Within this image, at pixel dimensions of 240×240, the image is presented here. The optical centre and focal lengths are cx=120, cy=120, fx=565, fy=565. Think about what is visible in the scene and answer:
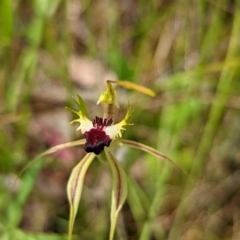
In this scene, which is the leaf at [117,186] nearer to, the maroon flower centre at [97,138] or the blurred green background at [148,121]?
the maroon flower centre at [97,138]

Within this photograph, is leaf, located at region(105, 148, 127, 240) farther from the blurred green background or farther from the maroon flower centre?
the blurred green background

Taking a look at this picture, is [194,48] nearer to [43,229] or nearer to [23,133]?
[23,133]

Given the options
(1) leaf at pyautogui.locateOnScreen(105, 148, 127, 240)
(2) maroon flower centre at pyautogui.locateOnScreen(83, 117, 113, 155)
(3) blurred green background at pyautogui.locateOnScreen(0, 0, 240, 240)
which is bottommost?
(1) leaf at pyautogui.locateOnScreen(105, 148, 127, 240)

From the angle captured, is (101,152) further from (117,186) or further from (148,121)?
(148,121)

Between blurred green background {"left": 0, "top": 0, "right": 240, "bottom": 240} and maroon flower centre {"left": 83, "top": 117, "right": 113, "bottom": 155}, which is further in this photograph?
blurred green background {"left": 0, "top": 0, "right": 240, "bottom": 240}

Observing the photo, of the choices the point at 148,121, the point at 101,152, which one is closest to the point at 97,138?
the point at 101,152

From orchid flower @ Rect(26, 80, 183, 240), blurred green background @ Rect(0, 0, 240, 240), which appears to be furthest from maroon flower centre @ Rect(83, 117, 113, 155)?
blurred green background @ Rect(0, 0, 240, 240)

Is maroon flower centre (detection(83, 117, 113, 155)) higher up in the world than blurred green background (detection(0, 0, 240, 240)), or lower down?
lower down
